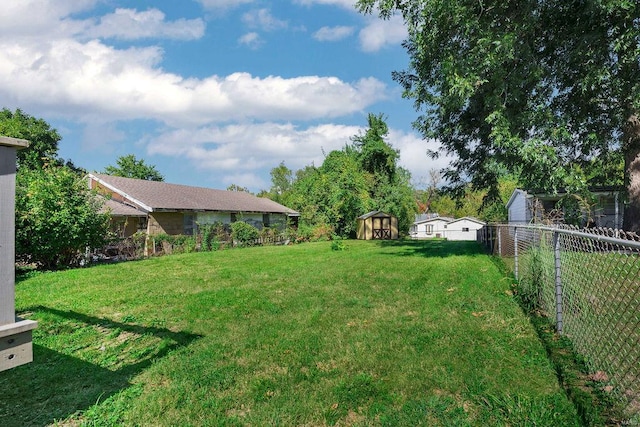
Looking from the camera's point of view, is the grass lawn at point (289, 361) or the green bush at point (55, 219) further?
the green bush at point (55, 219)

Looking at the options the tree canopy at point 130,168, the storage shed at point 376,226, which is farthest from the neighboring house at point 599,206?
the tree canopy at point 130,168

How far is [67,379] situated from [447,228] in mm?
51205

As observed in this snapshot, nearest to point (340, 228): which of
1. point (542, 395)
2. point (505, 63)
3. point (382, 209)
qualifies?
point (382, 209)

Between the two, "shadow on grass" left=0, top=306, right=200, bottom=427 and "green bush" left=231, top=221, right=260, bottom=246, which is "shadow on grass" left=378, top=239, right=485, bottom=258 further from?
"shadow on grass" left=0, top=306, right=200, bottom=427

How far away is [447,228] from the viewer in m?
50.8

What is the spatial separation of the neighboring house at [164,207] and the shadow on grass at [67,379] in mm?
12951

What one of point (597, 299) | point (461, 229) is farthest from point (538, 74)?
point (461, 229)

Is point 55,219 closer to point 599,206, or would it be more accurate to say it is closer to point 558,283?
point 558,283

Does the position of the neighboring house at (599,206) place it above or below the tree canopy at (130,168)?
below

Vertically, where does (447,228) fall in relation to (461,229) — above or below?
above

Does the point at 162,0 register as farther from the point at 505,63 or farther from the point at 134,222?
the point at 134,222

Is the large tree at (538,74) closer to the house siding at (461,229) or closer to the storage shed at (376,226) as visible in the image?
the storage shed at (376,226)

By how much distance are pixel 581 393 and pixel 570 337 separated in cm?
125

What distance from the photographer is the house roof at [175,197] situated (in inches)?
805
